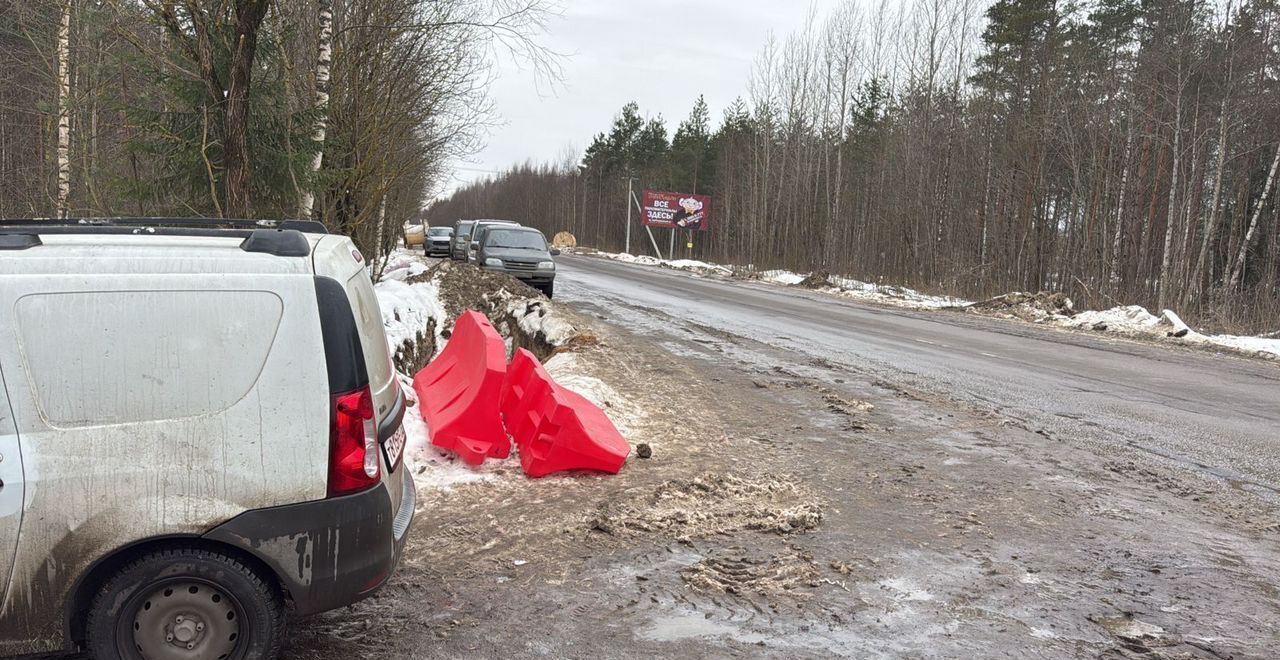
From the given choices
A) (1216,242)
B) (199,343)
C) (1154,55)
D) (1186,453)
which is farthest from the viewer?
(1216,242)

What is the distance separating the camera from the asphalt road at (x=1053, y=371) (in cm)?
742

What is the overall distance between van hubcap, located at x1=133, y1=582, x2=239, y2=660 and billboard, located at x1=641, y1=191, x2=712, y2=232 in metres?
53.4

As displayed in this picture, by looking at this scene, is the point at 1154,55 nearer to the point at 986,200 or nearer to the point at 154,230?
the point at 986,200

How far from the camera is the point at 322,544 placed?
3.03m

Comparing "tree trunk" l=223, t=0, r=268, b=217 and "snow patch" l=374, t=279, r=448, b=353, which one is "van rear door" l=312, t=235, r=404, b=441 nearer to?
"tree trunk" l=223, t=0, r=268, b=217

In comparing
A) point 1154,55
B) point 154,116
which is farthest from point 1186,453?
point 1154,55

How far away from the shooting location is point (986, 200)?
106ft

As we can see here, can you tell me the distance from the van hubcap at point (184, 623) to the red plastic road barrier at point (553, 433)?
288 centimetres

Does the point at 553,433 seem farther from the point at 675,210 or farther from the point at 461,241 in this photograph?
the point at 675,210

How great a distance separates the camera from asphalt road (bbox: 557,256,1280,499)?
7418 millimetres

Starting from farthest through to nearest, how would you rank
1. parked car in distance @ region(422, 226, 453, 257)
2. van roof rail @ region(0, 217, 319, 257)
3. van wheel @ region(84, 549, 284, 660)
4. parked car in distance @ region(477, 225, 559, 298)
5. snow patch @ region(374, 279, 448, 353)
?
parked car in distance @ region(422, 226, 453, 257)
parked car in distance @ region(477, 225, 559, 298)
snow patch @ region(374, 279, 448, 353)
van roof rail @ region(0, 217, 319, 257)
van wheel @ region(84, 549, 284, 660)

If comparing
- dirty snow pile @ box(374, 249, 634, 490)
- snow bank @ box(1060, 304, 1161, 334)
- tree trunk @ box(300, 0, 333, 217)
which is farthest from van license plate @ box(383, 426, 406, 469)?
snow bank @ box(1060, 304, 1161, 334)

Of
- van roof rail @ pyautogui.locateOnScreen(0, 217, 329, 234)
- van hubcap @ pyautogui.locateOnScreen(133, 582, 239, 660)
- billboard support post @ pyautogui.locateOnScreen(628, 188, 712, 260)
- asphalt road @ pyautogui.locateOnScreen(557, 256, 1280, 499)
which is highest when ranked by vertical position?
billboard support post @ pyautogui.locateOnScreen(628, 188, 712, 260)

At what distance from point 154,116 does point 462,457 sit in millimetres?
5831
